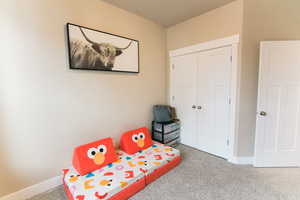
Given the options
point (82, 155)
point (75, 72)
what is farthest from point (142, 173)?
point (75, 72)

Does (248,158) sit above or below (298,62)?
below

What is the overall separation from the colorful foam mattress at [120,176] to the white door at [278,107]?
1395 millimetres

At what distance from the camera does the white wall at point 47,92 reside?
1516 millimetres

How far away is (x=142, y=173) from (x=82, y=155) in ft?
2.63

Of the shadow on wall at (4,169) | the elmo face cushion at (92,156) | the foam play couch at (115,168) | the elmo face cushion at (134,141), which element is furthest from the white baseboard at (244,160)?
the shadow on wall at (4,169)

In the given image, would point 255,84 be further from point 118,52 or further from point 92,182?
point 92,182

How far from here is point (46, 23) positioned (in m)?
1.69

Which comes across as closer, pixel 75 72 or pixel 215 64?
pixel 75 72

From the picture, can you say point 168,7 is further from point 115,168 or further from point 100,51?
point 115,168

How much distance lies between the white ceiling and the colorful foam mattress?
7.85ft

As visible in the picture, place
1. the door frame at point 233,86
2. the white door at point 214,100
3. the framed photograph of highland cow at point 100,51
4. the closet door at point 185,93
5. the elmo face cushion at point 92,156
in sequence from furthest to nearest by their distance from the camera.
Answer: the closet door at point 185,93
the white door at point 214,100
the door frame at point 233,86
the framed photograph of highland cow at point 100,51
the elmo face cushion at point 92,156

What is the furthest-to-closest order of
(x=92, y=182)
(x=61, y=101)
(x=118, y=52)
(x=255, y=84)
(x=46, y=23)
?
(x=118, y=52) → (x=255, y=84) → (x=61, y=101) → (x=46, y=23) → (x=92, y=182)

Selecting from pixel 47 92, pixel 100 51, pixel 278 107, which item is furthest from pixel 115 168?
pixel 278 107

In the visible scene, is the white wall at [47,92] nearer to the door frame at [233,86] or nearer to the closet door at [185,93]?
the closet door at [185,93]
